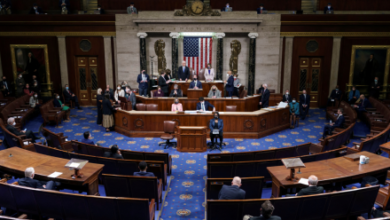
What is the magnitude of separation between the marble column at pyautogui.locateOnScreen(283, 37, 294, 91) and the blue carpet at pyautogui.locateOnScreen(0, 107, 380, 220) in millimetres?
1937

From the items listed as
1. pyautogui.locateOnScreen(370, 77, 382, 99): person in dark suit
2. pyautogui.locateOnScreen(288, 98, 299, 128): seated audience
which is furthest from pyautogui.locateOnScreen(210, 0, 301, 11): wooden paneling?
pyautogui.locateOnScreen(288, 98, 299, 128): seated audience

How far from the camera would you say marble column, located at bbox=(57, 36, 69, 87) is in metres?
15.9

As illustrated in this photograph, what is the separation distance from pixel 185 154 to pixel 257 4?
1114 cm

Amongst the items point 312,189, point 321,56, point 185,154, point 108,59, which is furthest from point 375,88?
point 108,59

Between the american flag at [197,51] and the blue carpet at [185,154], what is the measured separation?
5580 mm

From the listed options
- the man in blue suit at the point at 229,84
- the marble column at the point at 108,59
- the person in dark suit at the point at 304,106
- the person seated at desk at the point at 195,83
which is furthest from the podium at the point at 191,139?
the marble column at the point at 108,59

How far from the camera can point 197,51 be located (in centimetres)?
1602

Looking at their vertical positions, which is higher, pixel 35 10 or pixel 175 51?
pixel 35 10

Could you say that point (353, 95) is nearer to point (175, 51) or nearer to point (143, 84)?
point (175, 51)

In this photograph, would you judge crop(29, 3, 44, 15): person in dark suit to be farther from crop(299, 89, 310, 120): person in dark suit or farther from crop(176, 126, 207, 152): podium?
crop(299, 89, 310, 120): person in dark suit

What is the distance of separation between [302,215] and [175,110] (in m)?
7.09

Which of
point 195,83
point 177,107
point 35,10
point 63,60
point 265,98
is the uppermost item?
point 35,10

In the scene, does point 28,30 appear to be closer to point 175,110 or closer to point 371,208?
point 175,110

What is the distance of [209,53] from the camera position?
52.3 feet
